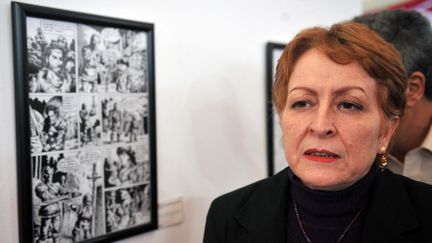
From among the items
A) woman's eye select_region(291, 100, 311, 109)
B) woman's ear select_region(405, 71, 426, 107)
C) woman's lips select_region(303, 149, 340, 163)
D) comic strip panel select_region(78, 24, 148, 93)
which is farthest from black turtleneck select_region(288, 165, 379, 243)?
comic strip panel select_region(78, 24, 148, 93)

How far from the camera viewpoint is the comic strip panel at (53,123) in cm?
97

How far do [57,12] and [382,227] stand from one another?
1.04 meters

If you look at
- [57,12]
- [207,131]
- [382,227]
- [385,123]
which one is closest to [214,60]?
[207,131]

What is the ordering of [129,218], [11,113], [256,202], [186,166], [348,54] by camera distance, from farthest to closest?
[186,166], [129,218], [256,202], [11,113], [348,54]

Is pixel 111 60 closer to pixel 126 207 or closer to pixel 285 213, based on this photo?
pixel 126 207

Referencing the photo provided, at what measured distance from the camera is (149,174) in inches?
48.7

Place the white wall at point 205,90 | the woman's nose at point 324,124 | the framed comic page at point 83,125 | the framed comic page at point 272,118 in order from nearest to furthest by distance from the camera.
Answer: the woman's nose at point 324,124, the framed comic page at point 83,125, the white wall at point 205,90, the framed comic page at point 272,118

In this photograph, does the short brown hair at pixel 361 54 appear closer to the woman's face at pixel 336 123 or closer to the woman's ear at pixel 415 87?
the woman's face at pixel 336 123

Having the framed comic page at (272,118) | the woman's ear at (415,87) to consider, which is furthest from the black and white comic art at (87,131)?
the woman's ear at (415,87)

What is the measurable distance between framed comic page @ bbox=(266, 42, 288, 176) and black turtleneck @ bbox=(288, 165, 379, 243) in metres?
0.67

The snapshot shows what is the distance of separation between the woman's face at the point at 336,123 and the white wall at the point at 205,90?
0.57 meters

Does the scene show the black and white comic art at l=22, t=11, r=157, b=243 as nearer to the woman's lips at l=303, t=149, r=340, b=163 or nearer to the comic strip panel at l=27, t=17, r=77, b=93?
the comic strip panel at l=27, t=17, r=77, b=93

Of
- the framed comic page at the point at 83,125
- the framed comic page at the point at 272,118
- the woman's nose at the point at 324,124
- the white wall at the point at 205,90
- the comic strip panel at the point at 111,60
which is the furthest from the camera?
the framed comic page at the point at 272,118

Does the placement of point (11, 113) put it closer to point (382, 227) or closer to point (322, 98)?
point (322, 98)
